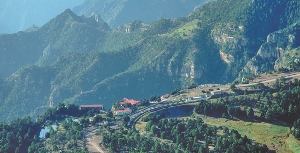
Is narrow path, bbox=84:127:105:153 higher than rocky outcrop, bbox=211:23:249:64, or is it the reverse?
rocky outcrop, bbox=211:23:249:64

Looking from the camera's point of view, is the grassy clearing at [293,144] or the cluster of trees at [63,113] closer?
the grassy clearing at [293,144]

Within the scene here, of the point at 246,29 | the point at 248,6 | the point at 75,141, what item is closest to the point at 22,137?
the point at 75,141

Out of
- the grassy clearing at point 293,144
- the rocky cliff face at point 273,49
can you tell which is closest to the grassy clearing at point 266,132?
the grassy clearing at point 293,144

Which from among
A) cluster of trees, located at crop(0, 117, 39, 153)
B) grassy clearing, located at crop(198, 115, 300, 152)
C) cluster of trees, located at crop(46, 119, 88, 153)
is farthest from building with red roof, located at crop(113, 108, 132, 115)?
grassy clearing, located at crop(198, 115, 300, 152)

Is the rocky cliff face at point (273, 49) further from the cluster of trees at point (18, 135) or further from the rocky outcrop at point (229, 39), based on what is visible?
the cluster of trees at point (18, 135)

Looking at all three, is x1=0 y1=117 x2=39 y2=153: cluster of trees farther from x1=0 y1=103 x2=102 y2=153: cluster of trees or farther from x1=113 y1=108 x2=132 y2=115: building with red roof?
x1=113 y1=108 x2=132 y2=115: building with red roof

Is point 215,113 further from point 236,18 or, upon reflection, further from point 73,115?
point 236,18

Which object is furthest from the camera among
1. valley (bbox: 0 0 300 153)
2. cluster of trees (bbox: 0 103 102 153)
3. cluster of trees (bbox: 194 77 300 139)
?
cluster of trees (bbox: 0 103 102 153)

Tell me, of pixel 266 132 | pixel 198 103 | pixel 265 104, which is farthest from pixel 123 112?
pixel 266 132
